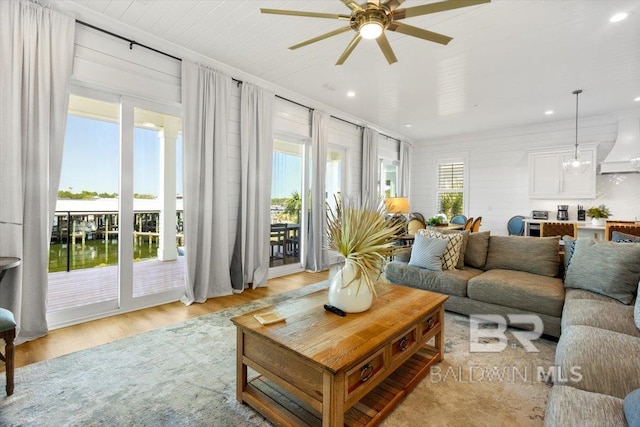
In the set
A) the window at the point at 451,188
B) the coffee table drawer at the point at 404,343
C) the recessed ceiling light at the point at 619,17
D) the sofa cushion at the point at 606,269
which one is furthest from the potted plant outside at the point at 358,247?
the window at the point at 451,188

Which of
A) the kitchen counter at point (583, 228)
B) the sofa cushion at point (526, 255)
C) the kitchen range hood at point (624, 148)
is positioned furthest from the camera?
the kitchen counter at point (583, 228)

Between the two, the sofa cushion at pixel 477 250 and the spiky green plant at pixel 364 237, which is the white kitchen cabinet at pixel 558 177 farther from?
the spiky green plant at pixel 364 237

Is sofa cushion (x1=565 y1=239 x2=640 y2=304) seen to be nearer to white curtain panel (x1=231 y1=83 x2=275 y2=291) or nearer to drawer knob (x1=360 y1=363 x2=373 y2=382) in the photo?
drawer knob (x1=360 y1=363 x2=373 y2=382)

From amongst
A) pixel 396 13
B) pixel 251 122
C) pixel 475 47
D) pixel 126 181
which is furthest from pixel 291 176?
pixel 396 13

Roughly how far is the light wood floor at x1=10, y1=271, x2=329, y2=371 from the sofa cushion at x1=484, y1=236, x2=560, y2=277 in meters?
2.67

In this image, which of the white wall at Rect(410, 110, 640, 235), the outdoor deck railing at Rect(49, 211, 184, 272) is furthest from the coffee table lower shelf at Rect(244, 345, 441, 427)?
the white wall at Rect(410, 110, 640, 235)

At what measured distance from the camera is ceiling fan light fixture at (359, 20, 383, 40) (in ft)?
6.62

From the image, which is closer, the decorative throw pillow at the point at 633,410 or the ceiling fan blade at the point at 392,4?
the decorative throw pillow at the point at 633,410

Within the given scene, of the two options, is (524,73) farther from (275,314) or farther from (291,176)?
(275,314)

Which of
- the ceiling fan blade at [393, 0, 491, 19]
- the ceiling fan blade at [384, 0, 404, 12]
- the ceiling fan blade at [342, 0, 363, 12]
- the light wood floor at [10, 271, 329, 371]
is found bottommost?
the light wood floor at [10, 271, 329, 371]

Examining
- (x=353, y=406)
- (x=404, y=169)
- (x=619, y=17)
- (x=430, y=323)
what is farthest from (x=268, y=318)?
(x=404, y=169)

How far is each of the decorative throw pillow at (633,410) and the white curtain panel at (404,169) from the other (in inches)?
276

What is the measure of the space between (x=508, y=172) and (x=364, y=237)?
6.50 m

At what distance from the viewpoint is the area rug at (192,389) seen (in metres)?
1.72
